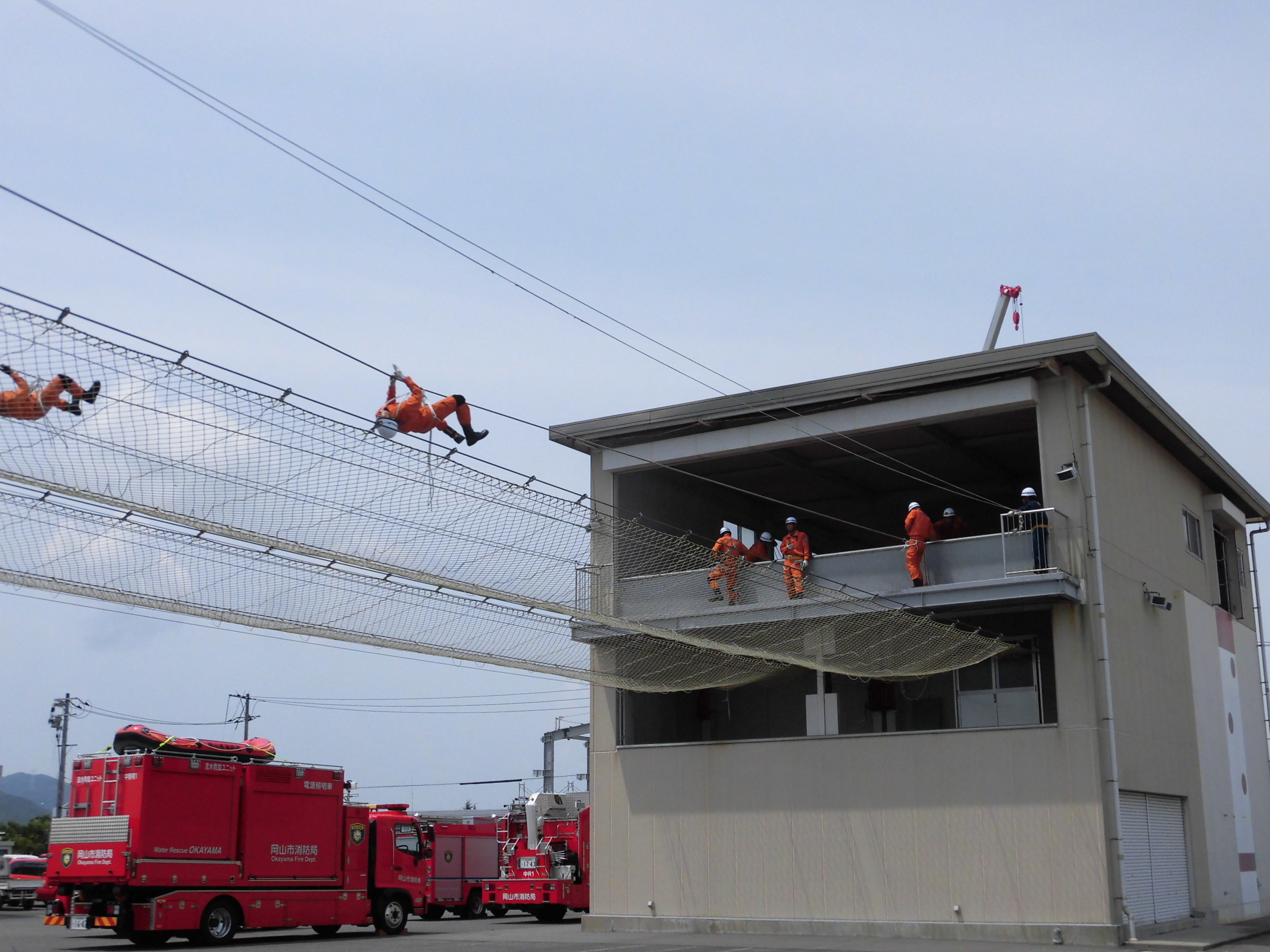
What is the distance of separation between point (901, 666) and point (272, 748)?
11587mm

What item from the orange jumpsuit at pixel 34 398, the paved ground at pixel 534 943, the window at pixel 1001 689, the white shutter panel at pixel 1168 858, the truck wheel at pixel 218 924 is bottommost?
the paved ground at pixel 534 943

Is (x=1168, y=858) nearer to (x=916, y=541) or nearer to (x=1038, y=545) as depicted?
(x=1038, y=545)

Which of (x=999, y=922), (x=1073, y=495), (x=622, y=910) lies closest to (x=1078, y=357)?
(x=1073, y=495)

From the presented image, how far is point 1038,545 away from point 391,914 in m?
14.1

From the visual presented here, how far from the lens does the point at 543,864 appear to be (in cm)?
2988

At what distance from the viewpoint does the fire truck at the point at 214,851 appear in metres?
20.8

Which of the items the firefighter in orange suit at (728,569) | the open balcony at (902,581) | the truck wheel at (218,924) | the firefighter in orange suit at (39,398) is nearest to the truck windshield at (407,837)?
the truck wheel at (218,924)

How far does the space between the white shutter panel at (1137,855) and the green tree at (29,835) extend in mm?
55059

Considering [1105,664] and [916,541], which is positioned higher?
[916,541]

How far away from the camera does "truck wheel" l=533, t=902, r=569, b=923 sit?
99.2ft

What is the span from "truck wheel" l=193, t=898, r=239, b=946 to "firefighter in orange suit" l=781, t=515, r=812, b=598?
10.8 meters

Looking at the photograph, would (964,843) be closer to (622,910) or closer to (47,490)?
(622,910)

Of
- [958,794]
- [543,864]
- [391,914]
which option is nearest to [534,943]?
[391,914]

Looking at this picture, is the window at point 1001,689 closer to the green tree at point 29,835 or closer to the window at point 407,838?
the window at point 407,838
